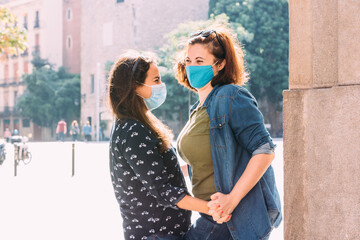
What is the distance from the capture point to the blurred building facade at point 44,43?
193 ft

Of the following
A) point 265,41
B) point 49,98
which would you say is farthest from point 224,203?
point 49,98

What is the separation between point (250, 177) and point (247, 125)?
246 mm

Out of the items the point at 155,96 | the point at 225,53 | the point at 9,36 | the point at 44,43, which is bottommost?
the point at 155,96

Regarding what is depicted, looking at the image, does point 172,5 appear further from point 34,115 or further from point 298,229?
point 298,229

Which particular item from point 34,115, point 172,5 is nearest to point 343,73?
point 172,5

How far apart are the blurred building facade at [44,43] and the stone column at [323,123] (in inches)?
2247

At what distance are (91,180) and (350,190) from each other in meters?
10.5

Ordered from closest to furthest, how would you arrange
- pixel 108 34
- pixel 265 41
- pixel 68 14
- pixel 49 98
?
pixel 265 41 < pixel 108 34 < pixel 49 98 < pixel 68 14

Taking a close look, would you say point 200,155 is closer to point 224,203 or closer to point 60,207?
point 224,203

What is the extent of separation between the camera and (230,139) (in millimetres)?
2621

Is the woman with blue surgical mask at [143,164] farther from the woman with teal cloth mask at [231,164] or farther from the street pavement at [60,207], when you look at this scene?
the street pavement at [60,207]

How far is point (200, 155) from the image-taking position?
2750 millimetres

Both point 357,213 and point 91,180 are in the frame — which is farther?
point 91,180

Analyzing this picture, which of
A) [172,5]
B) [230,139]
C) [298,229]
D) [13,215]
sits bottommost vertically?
[13,215]
